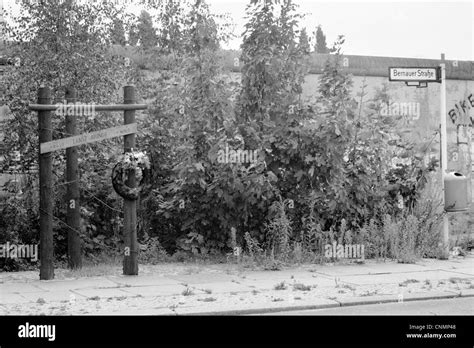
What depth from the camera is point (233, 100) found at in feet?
46.8

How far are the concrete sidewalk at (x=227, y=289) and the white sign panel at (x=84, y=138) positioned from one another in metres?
2.00

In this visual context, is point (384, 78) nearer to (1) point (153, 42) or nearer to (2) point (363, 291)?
(1) point (153, 42)

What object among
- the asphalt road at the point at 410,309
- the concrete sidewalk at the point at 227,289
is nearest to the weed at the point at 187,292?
the concrete sidewalk at the point at 227,289

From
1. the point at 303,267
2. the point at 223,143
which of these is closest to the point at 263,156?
the point at 223,143

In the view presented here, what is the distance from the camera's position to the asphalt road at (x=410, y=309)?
30.2 feet

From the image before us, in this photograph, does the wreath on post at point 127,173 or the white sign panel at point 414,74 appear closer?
the wreath on post at point 127,173

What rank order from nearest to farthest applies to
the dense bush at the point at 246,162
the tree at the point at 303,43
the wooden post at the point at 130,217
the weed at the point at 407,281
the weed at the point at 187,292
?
1. the weed at the point at 187,292
2. the weed at the point at 407,281
3. the wooden post at the point at 130,217
4. the dense bush at the point at 246,162
5. the tree at the point at 303,43

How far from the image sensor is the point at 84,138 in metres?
11.7

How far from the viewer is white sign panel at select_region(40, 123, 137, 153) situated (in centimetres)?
1150

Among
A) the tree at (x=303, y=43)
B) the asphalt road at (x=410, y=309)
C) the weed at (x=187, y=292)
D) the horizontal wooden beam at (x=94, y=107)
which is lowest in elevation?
the asphalt road at (x=410, y=309)

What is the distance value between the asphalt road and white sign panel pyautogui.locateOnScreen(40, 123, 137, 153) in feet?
14.1

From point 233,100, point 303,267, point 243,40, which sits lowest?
point 303,267

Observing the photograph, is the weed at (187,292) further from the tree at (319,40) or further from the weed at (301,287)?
the tree at (319,40)
